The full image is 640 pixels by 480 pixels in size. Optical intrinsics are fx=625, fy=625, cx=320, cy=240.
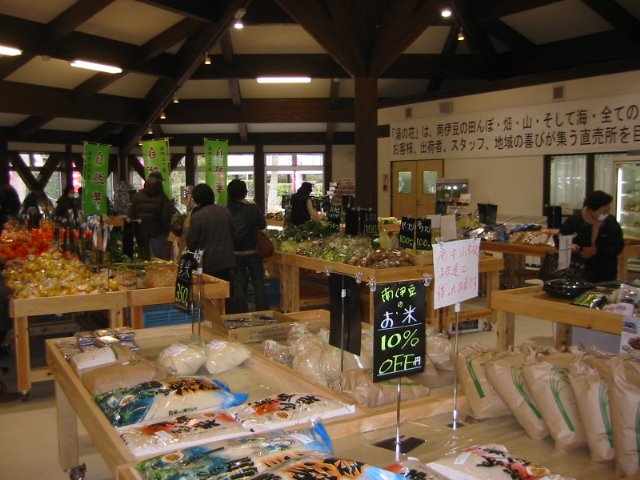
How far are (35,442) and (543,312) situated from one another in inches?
123

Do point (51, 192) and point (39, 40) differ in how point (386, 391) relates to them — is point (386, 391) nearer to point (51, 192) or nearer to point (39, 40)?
point (39, 40)

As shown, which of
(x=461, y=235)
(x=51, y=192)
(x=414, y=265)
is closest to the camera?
(x=414, y=265)

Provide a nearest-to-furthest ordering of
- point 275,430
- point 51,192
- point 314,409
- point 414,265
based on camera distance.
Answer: point 275,430 < point 314,409 < point 414,265 < point 51,192

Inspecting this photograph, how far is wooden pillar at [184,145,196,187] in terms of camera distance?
16.9 m

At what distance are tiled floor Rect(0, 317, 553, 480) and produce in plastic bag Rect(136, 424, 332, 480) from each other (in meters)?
2.08

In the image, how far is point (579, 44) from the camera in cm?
1086

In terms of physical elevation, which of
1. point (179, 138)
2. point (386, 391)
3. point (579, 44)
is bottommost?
point (386, 391)

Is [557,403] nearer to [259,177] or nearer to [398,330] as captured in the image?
[398,330]

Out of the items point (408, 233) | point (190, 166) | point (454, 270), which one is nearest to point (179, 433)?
point (454, 270)

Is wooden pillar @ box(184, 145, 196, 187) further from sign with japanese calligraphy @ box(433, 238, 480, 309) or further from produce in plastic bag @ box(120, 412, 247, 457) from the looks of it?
produce in plastic bag @ box(120, 412, 247, 457)

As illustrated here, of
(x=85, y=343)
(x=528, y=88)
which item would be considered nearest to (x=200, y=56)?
(x=528, y=88)

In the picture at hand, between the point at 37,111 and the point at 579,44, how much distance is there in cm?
989

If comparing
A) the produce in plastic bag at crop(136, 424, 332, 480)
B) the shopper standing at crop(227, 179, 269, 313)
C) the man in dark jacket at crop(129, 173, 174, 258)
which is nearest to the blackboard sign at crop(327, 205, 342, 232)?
the shopper standing at crop(227, 179, 269, 313)

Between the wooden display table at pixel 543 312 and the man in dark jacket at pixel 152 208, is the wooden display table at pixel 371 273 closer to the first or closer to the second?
the wooden display table at pixel 543 312
